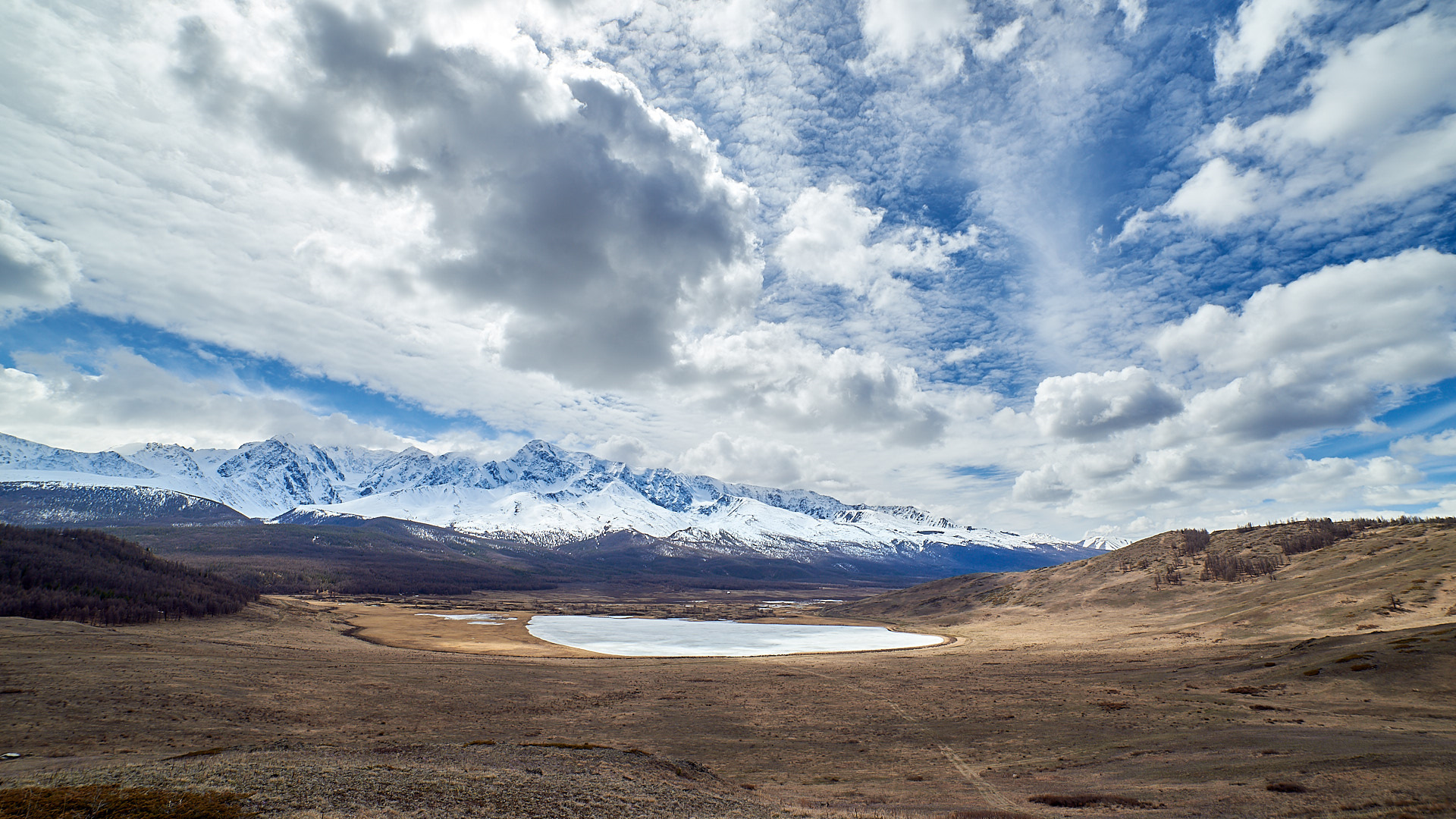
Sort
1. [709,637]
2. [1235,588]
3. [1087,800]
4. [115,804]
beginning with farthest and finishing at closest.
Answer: [709,637], [1235,588], [1087,800], [115,804]

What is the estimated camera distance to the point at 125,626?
63.1 meters

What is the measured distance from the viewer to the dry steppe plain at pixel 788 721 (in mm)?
16078

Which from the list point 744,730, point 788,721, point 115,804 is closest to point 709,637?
point 788,721

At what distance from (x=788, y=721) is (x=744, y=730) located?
3.41 metres

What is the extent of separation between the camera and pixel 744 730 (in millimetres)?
30375

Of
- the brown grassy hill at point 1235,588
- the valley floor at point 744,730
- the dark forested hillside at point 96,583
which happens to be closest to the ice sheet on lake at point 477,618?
the dark forested hillside at point 96,583

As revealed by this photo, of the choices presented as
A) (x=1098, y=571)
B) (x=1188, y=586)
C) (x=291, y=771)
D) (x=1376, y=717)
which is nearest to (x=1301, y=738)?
(x=1376, y=717)

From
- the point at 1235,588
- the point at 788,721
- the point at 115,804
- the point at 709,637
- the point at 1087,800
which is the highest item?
the point at 1235,588

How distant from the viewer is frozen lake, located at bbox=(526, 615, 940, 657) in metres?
77.2

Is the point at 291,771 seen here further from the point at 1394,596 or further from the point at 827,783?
the point at 1394,596

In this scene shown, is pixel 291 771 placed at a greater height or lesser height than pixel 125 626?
greater

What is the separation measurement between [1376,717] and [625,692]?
39.4m

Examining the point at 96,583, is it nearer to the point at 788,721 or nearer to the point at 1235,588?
the point at 788,721

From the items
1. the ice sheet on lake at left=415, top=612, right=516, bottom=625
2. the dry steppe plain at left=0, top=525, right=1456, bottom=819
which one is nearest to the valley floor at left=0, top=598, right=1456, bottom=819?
the dry steppe plain at left=0, top=525, right=1456, bottom=819
